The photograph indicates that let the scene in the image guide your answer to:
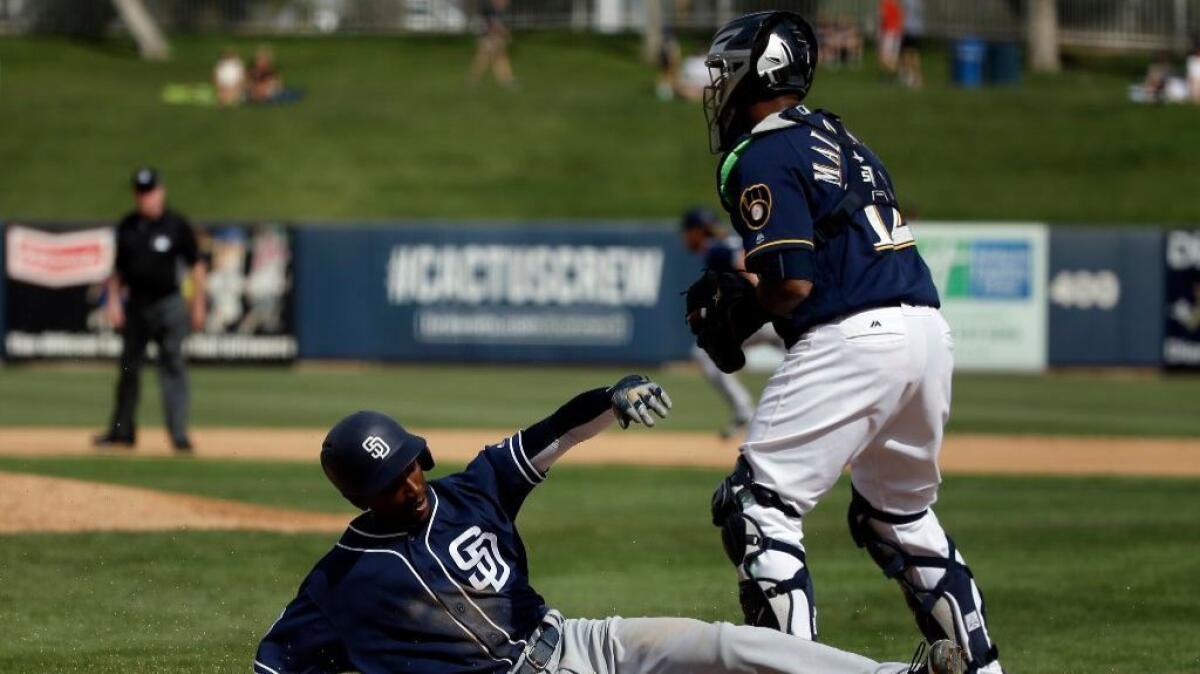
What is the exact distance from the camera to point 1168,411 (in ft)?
68.6

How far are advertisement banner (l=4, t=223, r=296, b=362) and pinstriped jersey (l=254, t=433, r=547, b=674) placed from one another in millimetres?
20173

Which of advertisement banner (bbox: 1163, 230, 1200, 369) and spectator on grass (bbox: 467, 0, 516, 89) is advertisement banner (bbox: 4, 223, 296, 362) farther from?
spectator on grass (bbox: 467, 0, 516, 89)

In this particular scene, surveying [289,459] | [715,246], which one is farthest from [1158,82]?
[289,459]

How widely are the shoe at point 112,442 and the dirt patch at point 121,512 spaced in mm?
3148

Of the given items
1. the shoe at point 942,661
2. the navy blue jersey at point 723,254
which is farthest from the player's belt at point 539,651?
the navy blue jersey at point 723,254

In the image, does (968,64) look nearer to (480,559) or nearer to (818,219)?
(818,219)

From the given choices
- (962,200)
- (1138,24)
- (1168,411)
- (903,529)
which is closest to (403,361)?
(1168,411)

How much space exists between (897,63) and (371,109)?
12252mm

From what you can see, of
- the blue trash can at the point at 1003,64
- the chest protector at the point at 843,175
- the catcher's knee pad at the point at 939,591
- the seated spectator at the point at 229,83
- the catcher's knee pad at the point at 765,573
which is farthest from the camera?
the blue trash can at the point at 1003,64

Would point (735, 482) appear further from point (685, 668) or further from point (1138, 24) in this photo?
point (1138, 24)

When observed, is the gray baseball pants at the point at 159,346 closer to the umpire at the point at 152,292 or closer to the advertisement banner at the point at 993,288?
the umpire at the point at 152,292

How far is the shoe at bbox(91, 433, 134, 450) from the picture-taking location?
51.2ft

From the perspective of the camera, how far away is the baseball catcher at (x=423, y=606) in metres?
5.32

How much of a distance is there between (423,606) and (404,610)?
0.06m
